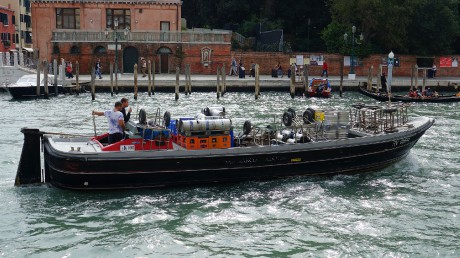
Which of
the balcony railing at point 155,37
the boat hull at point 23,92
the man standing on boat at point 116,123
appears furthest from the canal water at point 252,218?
the balcony railing at point 155,37

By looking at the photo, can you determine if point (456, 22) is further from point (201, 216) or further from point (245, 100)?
point (201, 216)

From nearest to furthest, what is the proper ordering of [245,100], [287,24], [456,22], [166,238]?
[166,238] → [245,100] → [456,22] → [287,24]

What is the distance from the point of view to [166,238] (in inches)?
464

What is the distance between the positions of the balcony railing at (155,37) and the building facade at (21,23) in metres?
18.0

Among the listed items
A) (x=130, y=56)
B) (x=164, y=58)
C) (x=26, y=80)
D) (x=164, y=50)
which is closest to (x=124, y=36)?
(x=130, y=56)

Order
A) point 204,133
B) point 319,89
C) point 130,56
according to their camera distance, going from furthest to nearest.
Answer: point 130,56, point 319,89, point 204,133

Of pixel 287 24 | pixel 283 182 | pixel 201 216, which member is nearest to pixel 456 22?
pixel 287 24

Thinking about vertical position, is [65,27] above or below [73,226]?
above

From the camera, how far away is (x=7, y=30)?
186ft

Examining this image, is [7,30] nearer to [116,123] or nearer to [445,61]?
[445,61]

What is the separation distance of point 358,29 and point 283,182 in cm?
3335

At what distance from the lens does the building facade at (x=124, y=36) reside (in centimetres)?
4409

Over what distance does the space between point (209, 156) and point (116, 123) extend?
2077 mm

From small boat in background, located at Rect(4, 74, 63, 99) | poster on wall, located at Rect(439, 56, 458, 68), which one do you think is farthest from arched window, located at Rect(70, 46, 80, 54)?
poster on wall, located at Rect(439, 56, 458, 68)
